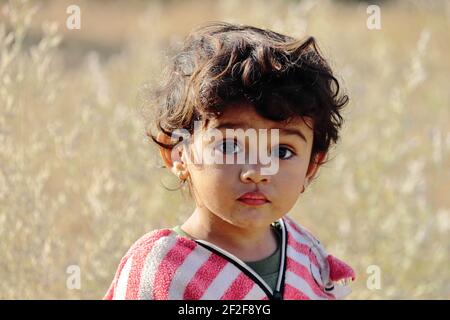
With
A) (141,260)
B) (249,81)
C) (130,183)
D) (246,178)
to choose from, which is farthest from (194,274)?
(130,183)

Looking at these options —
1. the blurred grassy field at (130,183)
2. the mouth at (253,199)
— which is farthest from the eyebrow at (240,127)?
the blurred grassy field at (130,183)

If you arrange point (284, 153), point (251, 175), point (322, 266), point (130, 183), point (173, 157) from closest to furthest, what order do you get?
point (251, 175)
point (284, 153)
point (173, 157)
point (322, 266)
point (130, 183)

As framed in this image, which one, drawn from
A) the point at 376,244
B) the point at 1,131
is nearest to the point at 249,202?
the point at 1,131

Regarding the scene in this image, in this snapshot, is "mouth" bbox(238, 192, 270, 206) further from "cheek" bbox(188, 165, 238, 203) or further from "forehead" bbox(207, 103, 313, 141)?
"forehead" bbox(207, 103, 313, 141)

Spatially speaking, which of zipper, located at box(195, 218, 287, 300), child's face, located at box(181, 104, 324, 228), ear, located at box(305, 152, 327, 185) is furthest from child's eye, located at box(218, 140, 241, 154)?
ear, located at box(305, 152, 327, 185)

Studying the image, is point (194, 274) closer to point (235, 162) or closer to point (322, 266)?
point (235, 162)

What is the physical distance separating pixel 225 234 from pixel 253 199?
156 millimetres

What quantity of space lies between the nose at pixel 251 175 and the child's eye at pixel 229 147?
0.14 feet

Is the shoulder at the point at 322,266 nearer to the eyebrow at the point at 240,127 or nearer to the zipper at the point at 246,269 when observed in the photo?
the zipper at the point at 246,269

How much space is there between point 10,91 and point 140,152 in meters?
0.59

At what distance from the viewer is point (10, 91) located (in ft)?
8.82

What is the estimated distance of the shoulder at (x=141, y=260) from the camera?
1842mm

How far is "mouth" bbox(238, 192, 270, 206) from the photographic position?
1845mm

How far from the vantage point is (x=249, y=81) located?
1.88 meters
